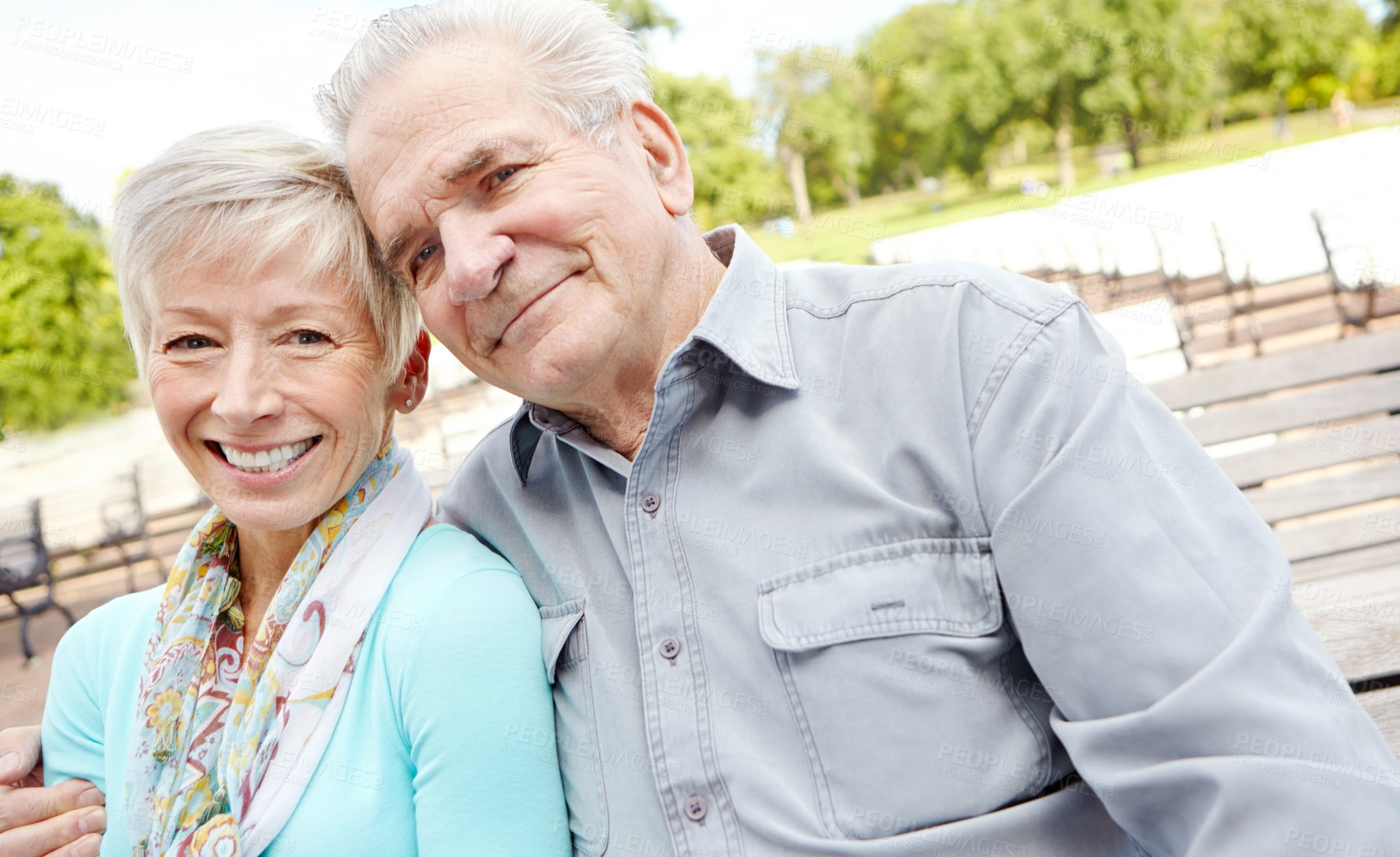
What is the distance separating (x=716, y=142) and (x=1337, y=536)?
22.2 metres

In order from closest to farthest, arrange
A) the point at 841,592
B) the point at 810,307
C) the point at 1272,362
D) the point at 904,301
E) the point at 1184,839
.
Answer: the point at 1184,839 → the point at 841,592 → the point at 904,301 → the point at 810,307 → the point at 1272,362

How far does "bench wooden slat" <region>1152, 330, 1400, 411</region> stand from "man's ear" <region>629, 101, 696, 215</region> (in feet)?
6.31

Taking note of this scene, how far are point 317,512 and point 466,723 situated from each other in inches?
18.8

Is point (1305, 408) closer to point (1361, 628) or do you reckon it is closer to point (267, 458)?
point (1361, 628)

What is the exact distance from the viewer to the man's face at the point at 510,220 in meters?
1.41

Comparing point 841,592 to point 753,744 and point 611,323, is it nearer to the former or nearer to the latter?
point 753,744

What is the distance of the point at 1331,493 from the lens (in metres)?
2.75

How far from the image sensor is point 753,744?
50.8 inches

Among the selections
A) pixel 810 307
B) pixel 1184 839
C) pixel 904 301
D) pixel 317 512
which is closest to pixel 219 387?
pixel 317 512

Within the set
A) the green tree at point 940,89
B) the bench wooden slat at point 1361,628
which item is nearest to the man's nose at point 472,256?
the bench wooden slat at point 1361,628

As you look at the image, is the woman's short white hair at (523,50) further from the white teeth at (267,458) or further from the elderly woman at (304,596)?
the white teeth at (267,458)

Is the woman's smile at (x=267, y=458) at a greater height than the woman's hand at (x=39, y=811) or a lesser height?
greater

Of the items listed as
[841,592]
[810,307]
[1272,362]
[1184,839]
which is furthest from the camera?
[1272,362]

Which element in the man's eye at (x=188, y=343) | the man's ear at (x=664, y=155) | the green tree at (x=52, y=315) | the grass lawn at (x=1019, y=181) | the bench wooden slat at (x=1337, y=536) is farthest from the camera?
the grass lawn at (x=1019, y=181)
